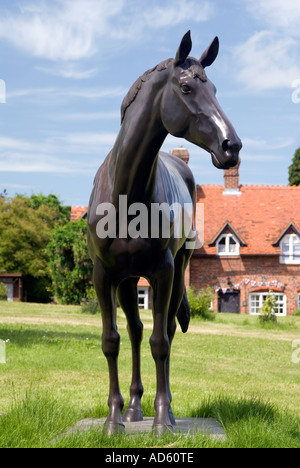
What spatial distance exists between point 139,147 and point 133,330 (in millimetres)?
1831

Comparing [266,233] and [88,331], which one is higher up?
[266,233]

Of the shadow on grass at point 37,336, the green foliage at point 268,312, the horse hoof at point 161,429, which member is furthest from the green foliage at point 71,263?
the horse hoof at point 161,429

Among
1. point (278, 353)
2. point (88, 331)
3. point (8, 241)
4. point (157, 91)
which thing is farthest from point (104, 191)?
point (8, 241)

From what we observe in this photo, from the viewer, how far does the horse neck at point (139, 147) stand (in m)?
3.93

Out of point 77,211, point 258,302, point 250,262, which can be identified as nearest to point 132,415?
point 250,262

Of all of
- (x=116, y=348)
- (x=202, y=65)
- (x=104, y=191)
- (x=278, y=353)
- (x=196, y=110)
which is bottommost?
(x=278, y=353)

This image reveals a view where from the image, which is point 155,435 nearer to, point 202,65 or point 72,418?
point 72,418

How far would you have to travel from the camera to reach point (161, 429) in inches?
167

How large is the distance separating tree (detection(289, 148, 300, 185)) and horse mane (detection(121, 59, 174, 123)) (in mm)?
45059

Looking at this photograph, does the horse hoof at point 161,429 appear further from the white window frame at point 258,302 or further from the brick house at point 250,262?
the white window frame at point 258,302

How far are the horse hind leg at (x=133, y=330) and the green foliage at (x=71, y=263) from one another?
24506 millimetres

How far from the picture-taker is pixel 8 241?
1539 inches
